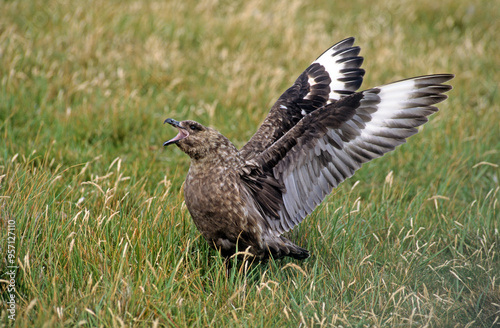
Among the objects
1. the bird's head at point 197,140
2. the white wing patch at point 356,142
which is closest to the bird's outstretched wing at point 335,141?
the white wing patch at point 356,142

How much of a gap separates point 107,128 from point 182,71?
1.71m

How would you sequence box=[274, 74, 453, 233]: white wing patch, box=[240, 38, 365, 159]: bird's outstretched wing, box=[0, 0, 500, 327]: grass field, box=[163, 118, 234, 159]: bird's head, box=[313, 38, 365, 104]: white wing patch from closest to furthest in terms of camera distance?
box=[0, 0, 500, 327]: grass field < box=[274, 74, 453, 233]: white wing patch < box=[163, 118, 234, 159]: bird's head < box=[240, 38, 365, 159]: bird's outstretched wing < box=[313, 38, 365, 104]: white wing patch

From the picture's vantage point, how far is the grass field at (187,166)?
2.96 m

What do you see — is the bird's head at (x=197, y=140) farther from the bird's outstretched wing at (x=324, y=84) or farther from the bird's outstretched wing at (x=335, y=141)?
the bird's outstretched wing at (x=324, y=84)

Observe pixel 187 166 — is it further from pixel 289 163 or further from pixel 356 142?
pixel 356 142

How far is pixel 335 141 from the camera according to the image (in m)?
3.46

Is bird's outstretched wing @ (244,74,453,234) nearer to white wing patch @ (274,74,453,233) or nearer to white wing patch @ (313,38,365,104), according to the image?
white wing patch @ (274,74,453,233)

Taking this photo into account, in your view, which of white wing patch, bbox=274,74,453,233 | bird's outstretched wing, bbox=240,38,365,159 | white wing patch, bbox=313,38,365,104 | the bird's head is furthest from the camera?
white wing patch, bbox=313,38,365,104

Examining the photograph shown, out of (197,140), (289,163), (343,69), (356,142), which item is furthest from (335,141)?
(343,69)

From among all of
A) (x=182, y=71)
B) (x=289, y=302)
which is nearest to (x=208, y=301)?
(x=289, y=302)

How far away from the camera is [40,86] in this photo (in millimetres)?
5711

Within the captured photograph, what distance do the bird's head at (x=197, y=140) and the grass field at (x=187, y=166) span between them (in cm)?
55

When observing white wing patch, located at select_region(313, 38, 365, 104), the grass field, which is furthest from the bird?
white wing patch, located at select_region(313, 38, 365, 104)

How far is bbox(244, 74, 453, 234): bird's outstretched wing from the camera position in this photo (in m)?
3.30
